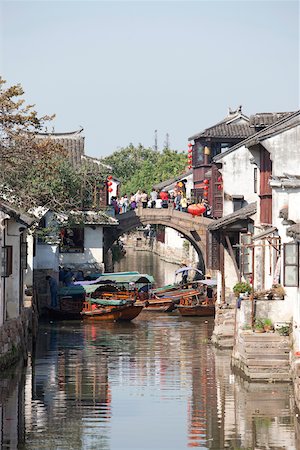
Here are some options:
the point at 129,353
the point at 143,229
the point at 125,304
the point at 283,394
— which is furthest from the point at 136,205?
the point at 143,229

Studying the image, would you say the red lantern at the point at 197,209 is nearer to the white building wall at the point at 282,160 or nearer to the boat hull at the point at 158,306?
the boat hull at the point at 158,306

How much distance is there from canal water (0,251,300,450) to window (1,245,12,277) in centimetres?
301

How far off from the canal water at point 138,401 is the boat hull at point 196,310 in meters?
10.5

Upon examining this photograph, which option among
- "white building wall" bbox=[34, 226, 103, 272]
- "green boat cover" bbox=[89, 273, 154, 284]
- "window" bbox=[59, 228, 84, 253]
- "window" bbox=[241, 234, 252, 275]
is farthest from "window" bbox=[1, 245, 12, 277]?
"window" bbox=[59, 228, 84, 253]

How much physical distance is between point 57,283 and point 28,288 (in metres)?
8.39

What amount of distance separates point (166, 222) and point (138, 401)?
116 ft

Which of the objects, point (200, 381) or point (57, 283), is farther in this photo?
point (57, 283)

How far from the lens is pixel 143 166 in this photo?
126688mm

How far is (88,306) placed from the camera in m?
52.3

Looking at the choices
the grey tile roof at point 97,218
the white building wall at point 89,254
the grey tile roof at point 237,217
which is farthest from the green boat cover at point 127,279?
the grey tile roof at point 237,217

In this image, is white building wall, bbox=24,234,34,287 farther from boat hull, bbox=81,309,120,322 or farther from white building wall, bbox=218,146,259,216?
white building wall, bbox=218,146,259,216

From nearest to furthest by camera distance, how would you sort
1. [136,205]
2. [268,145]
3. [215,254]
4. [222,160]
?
[268,145] → [215,254] → [222,160] → [136,205]

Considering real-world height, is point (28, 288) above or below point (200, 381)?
above

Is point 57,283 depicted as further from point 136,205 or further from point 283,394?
point 283,394
